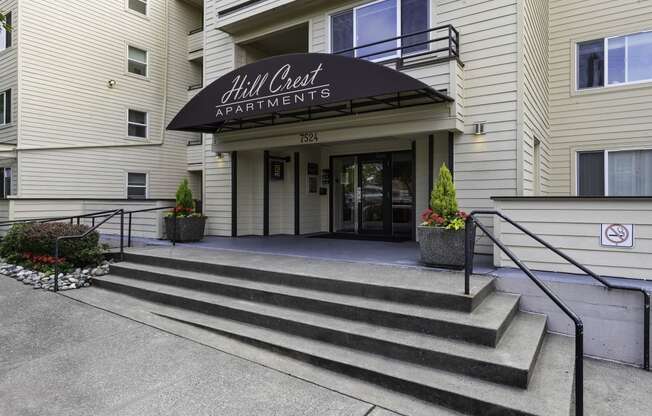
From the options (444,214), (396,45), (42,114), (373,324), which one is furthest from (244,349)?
(42,114)

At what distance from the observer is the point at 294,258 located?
652cm

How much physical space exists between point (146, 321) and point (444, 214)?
441 centimetres

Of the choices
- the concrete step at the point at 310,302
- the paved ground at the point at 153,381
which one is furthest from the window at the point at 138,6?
the paved ground at the point at 153,381

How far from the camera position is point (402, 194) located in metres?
9.76

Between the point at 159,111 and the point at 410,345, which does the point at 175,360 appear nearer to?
the point at 410,345

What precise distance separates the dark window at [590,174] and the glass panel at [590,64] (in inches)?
65.9

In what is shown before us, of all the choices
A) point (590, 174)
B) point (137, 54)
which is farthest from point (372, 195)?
point (137, 54)

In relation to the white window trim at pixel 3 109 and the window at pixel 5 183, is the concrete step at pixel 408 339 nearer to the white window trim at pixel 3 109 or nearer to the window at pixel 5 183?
the window at pixel 5 183

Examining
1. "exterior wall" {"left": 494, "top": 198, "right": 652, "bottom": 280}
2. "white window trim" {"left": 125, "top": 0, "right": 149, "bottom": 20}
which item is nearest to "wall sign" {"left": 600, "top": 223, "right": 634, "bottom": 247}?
"exterior wall" {"left": 494, "top": 198, "right": 652, "bottom": 280}

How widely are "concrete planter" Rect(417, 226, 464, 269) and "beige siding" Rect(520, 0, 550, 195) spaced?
2192 mm

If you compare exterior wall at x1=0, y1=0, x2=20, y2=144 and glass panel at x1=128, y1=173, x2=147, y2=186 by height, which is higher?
exterior wall at x1=0, y1=0, x2=20, y2=144

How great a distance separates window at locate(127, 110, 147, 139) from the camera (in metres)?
14.2

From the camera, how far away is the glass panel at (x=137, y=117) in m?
14.2

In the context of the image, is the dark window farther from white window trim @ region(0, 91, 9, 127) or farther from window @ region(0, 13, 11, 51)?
window @ region(0, 13, 11, 51)
